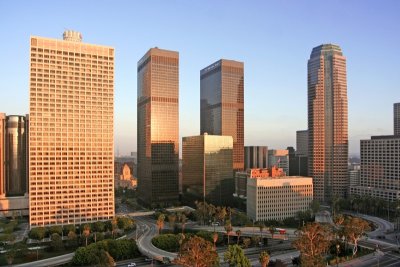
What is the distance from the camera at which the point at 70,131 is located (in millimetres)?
159250

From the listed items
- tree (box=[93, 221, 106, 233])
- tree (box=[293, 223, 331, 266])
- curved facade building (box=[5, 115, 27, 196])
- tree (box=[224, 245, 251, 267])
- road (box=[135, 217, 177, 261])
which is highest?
curved facade building (box=[5, 115, 27, 196])

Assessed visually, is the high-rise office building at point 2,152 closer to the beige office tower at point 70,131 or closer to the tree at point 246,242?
the beige office tower at point 70,131

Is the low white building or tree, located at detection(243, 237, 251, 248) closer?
tree, located at detection(243, 237, 251, 248)

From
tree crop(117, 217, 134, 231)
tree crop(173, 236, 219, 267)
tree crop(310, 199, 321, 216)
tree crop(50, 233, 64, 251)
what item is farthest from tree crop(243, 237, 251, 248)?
tree crop(310, 199, 321, 216)

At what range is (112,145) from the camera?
6644 inches

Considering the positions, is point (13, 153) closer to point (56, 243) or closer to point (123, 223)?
point (123, 223)

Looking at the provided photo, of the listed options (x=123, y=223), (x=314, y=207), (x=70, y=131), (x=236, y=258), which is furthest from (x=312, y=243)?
(x=70, y=131)

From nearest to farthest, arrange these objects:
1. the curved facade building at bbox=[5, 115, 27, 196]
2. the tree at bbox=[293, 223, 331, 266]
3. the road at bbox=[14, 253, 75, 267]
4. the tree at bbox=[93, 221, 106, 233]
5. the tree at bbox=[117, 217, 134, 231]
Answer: the tree at bbox=[293, 223, 331, 266] → the road at bbox=[14, 253, 75, 267] → the tree at bbox=[93, 221, 106, 233] → the tree at bbox=[117, 217, 134, 231] → the curved facade building at bbox=[5, 115, 27, 196]

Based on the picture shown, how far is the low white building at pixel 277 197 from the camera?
→ 170 metres

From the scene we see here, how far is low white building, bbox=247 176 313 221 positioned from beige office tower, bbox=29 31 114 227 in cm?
6873

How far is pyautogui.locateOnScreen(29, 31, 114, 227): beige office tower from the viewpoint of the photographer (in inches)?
5984

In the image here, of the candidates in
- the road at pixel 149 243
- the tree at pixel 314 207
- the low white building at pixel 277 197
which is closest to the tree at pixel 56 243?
the road at pixel 149 243

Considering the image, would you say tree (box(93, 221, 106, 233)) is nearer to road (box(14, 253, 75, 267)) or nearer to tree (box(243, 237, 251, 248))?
road (box(14, 253, 75, 267))

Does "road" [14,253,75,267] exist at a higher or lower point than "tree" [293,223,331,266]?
lower
